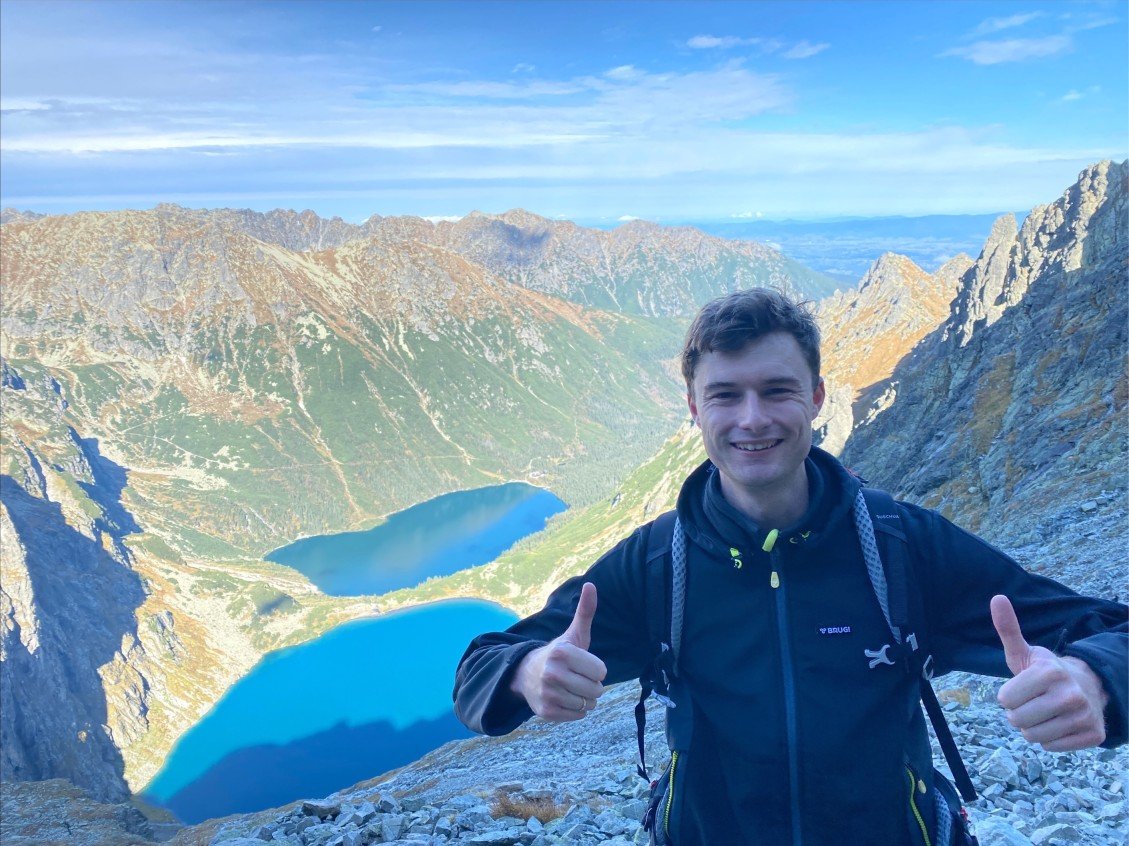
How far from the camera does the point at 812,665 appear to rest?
5438 millimetres

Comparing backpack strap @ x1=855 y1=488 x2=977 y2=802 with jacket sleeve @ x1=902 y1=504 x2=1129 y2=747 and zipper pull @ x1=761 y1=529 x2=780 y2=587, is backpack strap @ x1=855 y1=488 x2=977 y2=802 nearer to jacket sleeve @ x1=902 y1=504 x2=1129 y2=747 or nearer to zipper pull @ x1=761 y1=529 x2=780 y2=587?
jacket sleeve @ x1=902 y1=504 x2=1129 y2=747

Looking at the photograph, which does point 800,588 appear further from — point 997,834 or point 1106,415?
point 1106,415

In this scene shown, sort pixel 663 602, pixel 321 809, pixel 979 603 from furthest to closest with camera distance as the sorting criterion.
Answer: pixel 321 809
pixel 663 602
pixel 979 603

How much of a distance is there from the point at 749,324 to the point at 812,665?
2.79 meters

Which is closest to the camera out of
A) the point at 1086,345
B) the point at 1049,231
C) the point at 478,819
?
the point at 478,819

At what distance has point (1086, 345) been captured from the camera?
53469 mm

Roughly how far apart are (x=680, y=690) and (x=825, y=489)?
2.06 metres

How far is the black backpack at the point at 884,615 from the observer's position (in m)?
5.41

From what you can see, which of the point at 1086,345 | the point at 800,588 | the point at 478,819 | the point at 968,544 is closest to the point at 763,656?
the point at 800,588

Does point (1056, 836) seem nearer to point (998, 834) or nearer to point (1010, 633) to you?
point (998, 834)

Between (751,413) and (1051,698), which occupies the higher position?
(751,413)

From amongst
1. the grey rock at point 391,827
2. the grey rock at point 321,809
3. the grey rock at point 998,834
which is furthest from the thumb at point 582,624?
the grey rock at point 321,809

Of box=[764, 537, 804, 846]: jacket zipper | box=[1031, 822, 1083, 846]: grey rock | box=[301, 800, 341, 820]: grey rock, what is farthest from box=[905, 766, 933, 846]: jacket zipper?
box=[301, 800, 341, 820]: grey rock

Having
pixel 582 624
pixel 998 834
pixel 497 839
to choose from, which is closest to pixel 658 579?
pixel 582 624
